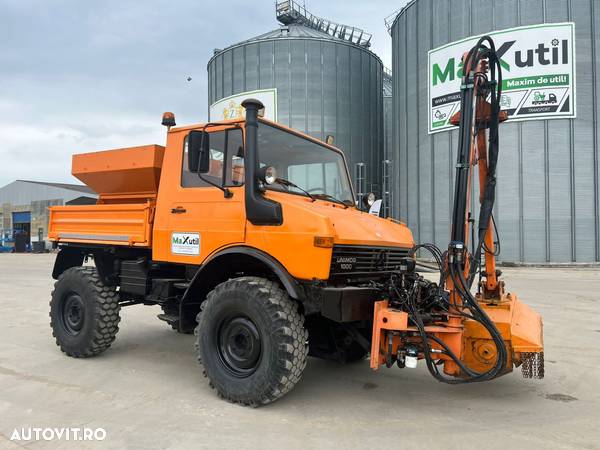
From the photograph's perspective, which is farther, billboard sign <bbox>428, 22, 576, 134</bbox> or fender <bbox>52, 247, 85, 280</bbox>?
billboard sign <bbox>428, 22, 576, 134</bbox>

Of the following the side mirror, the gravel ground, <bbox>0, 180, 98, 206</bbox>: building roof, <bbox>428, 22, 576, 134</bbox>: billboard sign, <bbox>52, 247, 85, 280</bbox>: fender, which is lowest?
the gravel ground

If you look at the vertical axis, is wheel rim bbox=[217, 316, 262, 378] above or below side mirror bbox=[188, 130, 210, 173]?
below

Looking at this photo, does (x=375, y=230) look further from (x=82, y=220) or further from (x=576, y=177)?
(x=576, y=177)

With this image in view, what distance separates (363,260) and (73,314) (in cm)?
376

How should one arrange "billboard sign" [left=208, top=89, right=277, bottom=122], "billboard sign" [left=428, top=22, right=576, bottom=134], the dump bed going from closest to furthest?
1. the dump bed
2. "billboard sign" [left=428, top=22, right=576, bottom=134]
3. "billboard sign" [left=208, top=89, right=277, bottom=122]

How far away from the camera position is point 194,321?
15.9 feet

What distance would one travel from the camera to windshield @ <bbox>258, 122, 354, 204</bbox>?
14.6 feet

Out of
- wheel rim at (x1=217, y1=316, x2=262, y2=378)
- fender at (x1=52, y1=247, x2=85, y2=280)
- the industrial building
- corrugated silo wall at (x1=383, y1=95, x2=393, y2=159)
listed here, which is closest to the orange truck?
wheel rim at (x1=217, y1=316, x2=262, y2=378)

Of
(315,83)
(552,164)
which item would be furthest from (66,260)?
(315,83)

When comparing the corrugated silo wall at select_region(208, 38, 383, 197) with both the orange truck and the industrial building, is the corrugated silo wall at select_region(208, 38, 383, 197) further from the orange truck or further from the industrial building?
the industrial building

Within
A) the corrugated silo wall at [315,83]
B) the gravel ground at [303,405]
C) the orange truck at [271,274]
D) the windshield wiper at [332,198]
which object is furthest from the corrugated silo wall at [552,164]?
the orange truck at [271,274]

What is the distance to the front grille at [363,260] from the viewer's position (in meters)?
3.88

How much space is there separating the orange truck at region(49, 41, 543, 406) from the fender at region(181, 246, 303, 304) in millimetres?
14

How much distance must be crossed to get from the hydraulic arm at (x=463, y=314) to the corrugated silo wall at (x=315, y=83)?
18680mm
